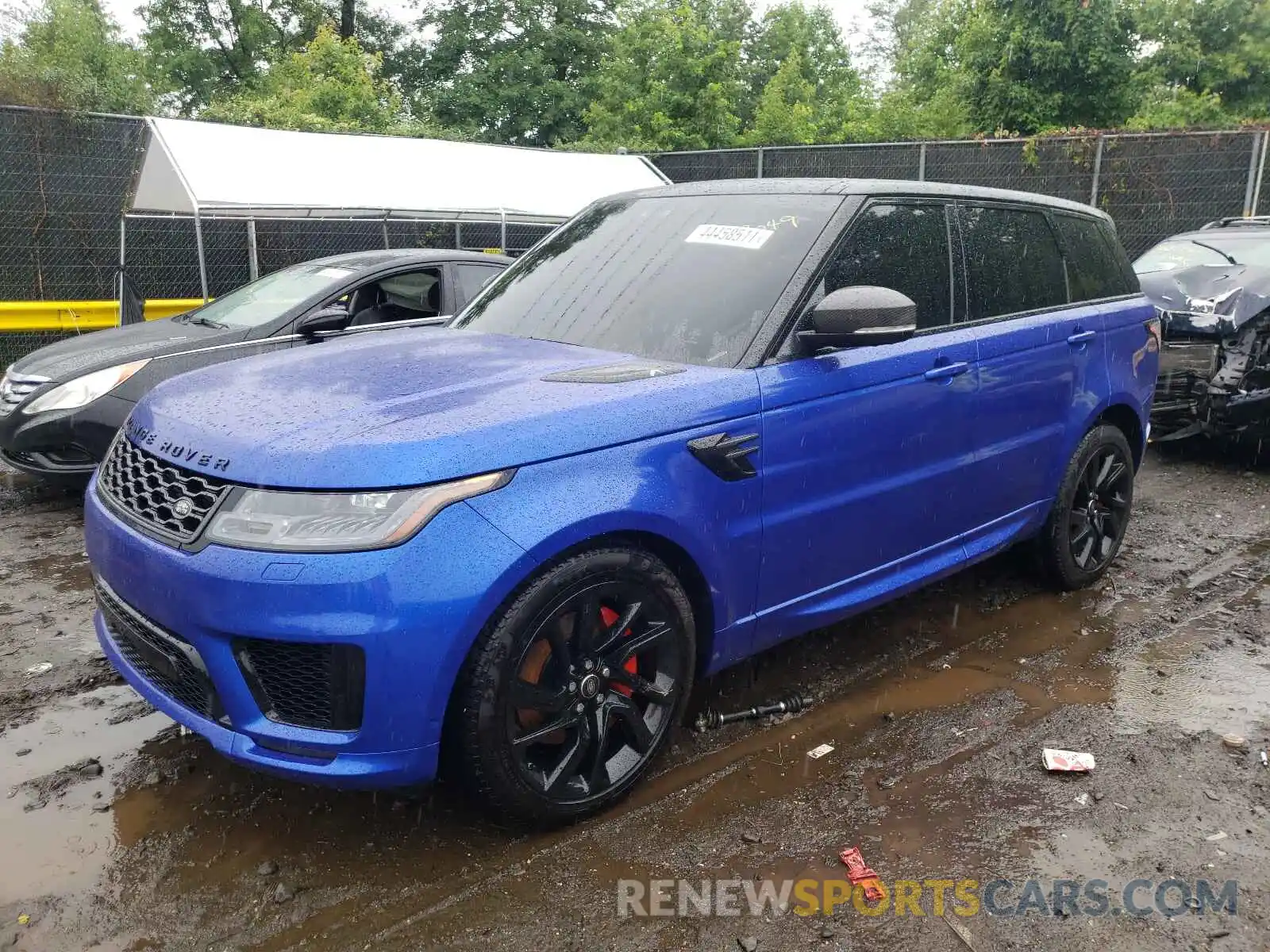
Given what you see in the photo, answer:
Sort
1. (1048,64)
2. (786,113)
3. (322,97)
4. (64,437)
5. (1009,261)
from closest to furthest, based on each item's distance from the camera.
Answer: (1009,261) → (64,437) → (1048,64) → (322,97) → (786,113)

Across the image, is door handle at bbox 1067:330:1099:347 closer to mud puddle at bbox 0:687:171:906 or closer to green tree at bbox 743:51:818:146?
mud puddle at bbox 0:687:171:906

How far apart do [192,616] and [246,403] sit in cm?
64

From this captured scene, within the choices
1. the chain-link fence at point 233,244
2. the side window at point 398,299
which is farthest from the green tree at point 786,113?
the side window at point 398,299

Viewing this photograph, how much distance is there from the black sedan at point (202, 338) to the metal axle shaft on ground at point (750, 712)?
3.36 meters

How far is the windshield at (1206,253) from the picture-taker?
274 inches

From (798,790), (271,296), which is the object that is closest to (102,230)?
(271,296)

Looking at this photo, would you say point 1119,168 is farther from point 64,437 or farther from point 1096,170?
point 64,437

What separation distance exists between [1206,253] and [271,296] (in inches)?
267

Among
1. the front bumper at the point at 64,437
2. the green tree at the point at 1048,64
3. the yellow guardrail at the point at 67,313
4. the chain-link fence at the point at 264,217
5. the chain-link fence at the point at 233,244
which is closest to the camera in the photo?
the front bumper at the point at 64,437

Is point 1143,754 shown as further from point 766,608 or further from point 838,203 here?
point 838,203

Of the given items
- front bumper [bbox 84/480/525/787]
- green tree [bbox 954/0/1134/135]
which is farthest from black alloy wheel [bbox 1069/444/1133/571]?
green tree [bbox 954/0/1134/135]

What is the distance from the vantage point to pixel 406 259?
6.50 m

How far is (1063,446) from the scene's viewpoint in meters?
4.20

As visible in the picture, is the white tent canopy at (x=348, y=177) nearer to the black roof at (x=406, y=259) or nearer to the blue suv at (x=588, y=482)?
the black roof at (x=406, y=259)
